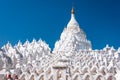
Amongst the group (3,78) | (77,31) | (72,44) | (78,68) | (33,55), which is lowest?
(3,78)

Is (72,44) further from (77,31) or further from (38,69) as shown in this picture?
(38,69)

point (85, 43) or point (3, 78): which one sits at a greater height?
point (85, 43)

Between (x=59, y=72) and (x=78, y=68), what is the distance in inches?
244

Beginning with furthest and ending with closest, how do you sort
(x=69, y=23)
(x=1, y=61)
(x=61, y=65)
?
(x=69, y=23), (x=1, y=61), (x=61, y=65)

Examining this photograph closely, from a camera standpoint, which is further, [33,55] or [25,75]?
[33,55]

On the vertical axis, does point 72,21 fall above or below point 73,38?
above

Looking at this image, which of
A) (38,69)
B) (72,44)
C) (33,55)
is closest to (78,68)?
(38,69)

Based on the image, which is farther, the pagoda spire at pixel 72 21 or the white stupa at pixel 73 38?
the pagoda spire at pixel 72 21

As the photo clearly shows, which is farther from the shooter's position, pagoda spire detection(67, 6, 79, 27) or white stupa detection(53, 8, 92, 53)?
pagoda spire detection(67, 6, 79, 27)

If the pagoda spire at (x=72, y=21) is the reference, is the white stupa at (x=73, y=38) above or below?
below

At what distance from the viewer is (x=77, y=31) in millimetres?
81938

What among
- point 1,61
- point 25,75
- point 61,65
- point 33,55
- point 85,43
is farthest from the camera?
point 85,43

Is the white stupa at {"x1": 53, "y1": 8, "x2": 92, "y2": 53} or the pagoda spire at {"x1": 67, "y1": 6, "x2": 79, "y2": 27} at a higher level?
the pagoda spire at {"x1": 67, "y1": 6, "x2": 79, "y2": 27}

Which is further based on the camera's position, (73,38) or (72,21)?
(72,21)
